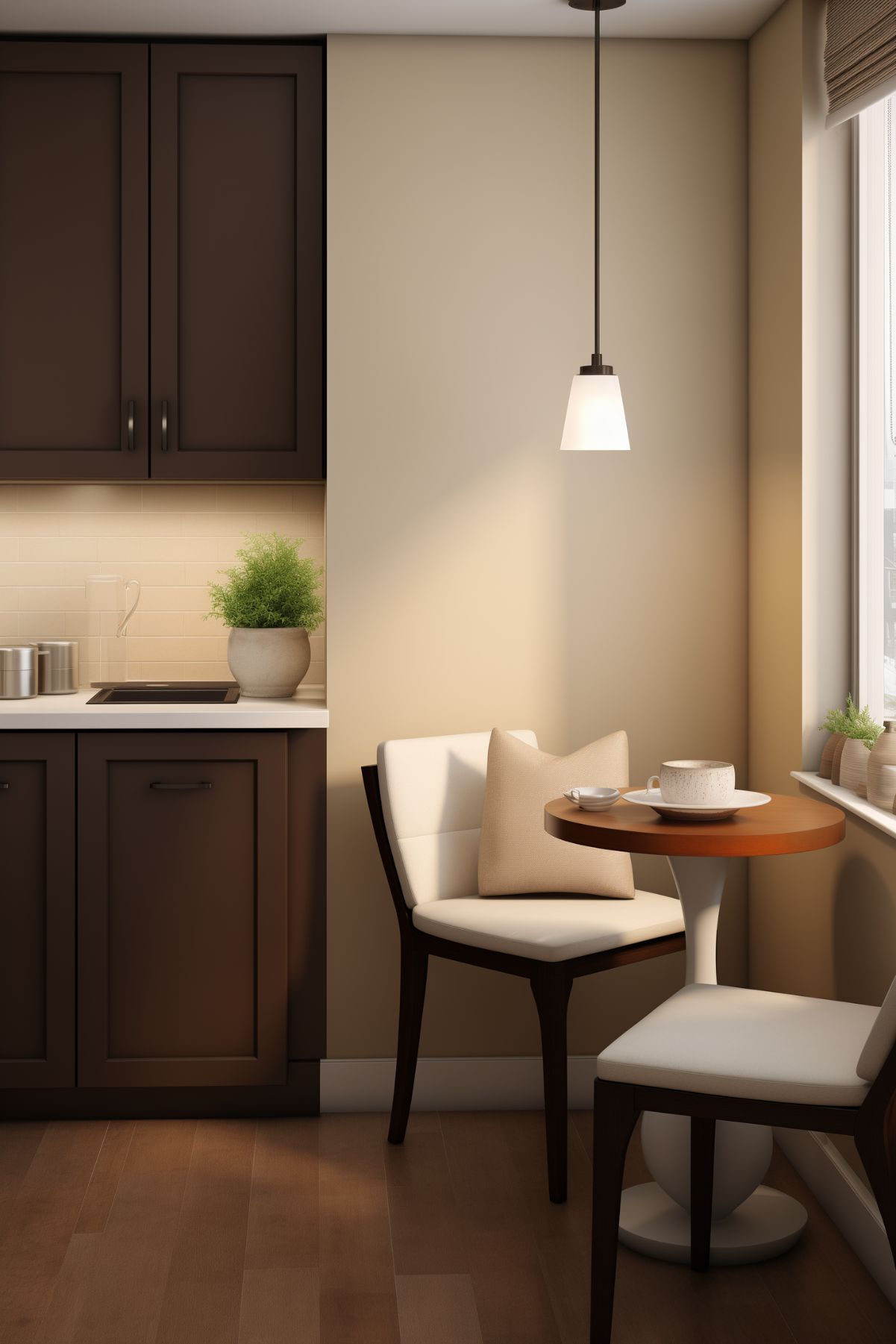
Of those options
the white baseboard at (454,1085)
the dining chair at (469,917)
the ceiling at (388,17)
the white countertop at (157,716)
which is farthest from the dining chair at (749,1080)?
the ceiling at (388,17)

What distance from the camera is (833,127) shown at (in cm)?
278

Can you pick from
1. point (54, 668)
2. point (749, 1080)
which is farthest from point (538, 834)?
point (54, 668)

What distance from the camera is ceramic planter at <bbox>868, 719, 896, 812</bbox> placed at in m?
2.47

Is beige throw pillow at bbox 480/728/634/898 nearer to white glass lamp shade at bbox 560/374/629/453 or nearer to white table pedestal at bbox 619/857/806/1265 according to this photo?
white table pedestal at bbox 619/857/806/1265

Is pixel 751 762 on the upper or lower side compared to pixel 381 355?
lower

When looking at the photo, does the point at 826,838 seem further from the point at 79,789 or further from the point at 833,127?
the point at 79,789

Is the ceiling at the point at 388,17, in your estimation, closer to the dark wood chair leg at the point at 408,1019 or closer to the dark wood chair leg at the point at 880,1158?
the dark wood chair leg at the point at 408,1019

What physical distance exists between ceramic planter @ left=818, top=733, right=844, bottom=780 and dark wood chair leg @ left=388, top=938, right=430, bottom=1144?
3.19 ft

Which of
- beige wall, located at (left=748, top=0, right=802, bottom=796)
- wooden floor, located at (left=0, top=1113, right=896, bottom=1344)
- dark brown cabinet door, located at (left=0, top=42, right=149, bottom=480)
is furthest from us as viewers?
dark brown cabinet door, located at (left=0, top=42, right=149, bottom=480)

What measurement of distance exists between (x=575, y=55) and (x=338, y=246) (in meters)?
0.75

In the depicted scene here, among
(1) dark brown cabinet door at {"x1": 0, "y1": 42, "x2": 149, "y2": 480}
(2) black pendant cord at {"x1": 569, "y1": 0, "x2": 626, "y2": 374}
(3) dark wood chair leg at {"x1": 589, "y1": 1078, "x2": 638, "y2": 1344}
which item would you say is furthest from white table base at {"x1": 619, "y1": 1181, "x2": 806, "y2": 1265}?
(1) dark brown cabinet door at {"x1": 0, "y1": 42, "x2": 149, "y2": 480}

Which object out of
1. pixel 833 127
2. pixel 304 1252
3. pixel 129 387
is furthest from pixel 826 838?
pixel 129 387

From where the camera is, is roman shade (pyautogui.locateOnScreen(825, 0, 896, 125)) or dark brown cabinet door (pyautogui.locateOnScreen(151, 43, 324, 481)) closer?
roman shade (pyautogui.locateOnScreen(825, 0, 896, 125))

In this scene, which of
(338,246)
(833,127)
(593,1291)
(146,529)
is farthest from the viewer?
(146,529)
